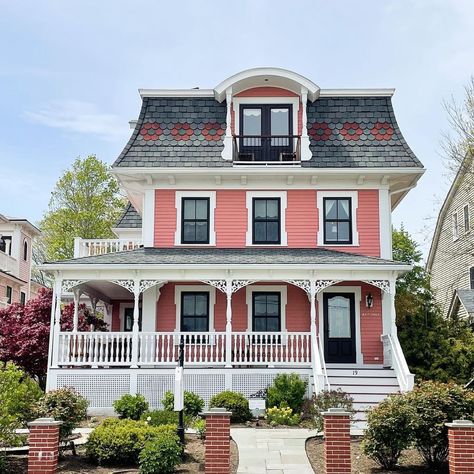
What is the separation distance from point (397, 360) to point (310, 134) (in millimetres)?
7546

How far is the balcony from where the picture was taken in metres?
20.5

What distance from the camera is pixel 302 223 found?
20.2 metres

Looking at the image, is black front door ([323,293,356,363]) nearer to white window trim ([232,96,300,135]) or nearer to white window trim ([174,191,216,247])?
white window trim ([174,191,216,247])

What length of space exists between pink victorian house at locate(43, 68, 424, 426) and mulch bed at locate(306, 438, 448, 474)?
494cm

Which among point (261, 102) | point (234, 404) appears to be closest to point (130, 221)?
point (261, 102)

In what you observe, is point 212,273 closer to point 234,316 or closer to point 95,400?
point 234,316

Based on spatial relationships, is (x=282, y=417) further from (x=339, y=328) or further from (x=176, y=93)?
(x=176, y=93)

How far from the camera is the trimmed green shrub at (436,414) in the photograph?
35.1 ft

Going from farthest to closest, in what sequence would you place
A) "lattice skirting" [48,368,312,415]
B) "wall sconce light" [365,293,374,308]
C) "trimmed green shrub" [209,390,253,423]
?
"wall sconce light" [365,293,374,308] → "lattice skirting" [48,368,312,415] → "trimmed green shrub" [209,390,253,423]

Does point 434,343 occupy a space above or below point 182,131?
below

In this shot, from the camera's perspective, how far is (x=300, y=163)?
65.8 feet

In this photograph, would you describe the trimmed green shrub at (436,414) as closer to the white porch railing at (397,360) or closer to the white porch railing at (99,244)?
the white porch railing at (397,360)

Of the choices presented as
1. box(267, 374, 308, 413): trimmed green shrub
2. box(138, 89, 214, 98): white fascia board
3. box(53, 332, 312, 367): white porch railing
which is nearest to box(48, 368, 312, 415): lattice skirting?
box(53, 332, 312, 367): white porch railing

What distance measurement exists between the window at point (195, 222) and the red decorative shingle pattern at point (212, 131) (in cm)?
195
